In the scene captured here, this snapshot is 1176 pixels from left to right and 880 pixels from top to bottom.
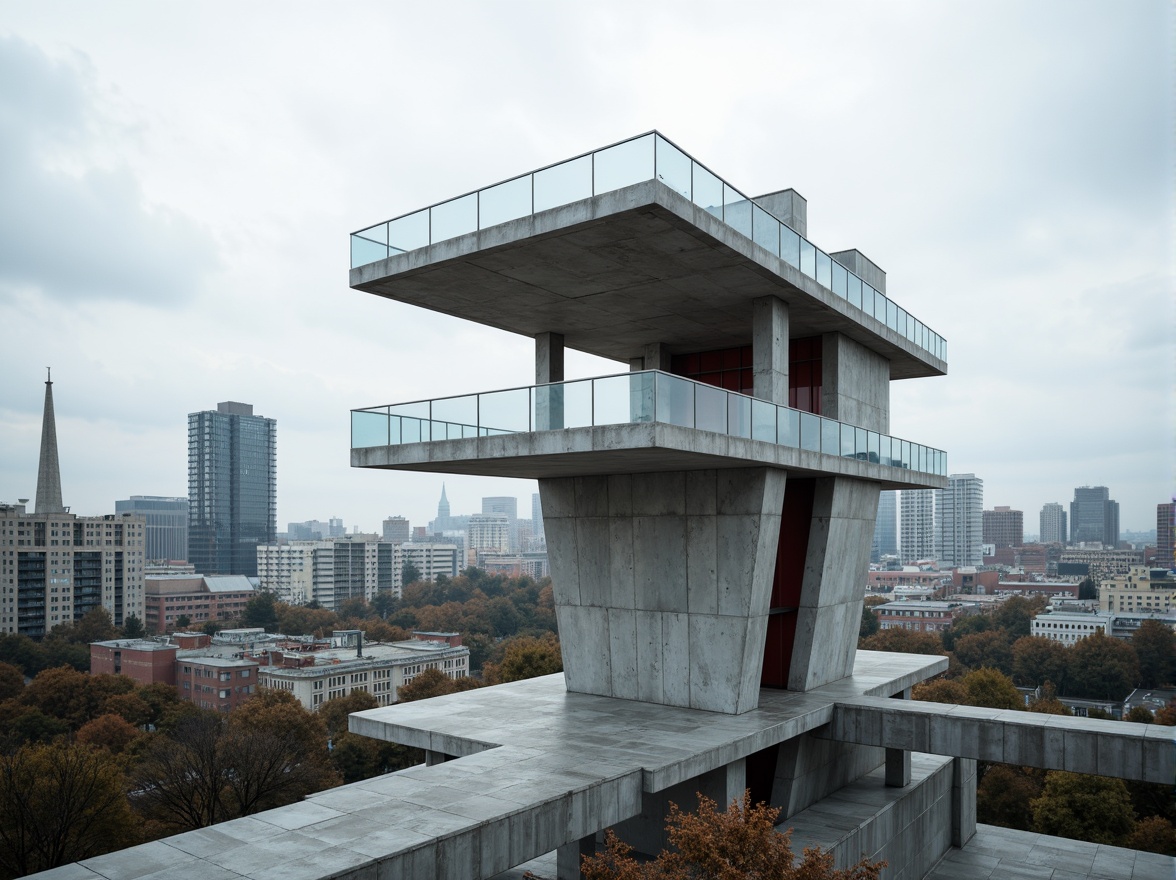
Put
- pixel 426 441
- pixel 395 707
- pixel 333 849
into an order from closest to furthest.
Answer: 1. pixel 333 849
2. pixel 426 441
3. pixel 395 707

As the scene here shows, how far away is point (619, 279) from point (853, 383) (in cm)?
1081

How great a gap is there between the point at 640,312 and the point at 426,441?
7.67 meters

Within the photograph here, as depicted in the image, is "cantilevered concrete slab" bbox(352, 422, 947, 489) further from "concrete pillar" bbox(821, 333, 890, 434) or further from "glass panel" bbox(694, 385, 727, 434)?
"concrete pillar" bbox(821, 333, 890, 434)

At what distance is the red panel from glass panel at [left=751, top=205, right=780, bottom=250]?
28.5ft

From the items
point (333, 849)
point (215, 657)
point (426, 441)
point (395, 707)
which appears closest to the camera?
point (333, 849)

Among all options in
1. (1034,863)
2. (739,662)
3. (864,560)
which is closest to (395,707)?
(739,662)

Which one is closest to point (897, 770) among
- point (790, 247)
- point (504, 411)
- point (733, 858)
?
point (733, 858)

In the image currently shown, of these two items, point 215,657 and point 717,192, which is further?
A: point 215,657

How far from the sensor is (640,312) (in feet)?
84.5

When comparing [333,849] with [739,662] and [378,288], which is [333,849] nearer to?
[739,662]

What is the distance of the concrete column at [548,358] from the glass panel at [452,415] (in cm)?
613

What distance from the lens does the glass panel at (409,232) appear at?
866 inches

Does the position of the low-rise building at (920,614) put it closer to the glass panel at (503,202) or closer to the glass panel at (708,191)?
the glass panel at (708,191)

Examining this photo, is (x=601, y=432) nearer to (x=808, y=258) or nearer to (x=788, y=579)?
(x=808, y=258)
